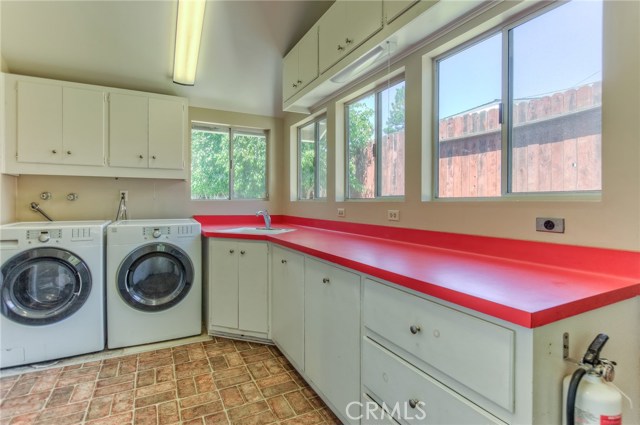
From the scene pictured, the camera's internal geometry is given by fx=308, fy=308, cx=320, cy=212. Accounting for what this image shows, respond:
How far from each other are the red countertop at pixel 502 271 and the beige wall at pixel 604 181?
2.3 inches

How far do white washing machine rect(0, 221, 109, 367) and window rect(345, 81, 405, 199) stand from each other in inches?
84.6

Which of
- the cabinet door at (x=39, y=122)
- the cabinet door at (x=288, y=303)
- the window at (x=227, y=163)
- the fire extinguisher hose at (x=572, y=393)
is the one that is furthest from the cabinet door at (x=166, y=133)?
the fire extinguisher hose at (x=572, y=393)

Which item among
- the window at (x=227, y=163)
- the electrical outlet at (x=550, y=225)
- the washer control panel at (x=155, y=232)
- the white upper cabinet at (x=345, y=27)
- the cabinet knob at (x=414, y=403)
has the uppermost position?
the white upper cabinet at (x=345, y=27)

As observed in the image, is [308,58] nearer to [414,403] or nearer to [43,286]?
[414,403]

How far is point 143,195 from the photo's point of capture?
3180mm

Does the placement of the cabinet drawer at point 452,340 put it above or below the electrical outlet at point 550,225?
below

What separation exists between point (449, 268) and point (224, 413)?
1490mm

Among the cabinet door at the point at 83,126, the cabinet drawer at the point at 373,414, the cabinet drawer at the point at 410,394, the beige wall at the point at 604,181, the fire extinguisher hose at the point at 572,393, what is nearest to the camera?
the fire extinguisher hose at the point at 572,393

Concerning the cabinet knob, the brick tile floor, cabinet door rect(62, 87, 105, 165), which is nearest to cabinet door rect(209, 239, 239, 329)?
the brick tile floor

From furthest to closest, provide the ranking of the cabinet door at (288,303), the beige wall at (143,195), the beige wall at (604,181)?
the beige wall at (143,195), the cabinet door at (288,303), the beige wall at (604,181)

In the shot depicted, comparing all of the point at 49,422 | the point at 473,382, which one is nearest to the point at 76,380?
the point at 49,422

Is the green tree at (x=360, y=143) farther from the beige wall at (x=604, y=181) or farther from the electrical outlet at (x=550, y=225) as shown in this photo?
the electrical outlet at (x=550, y=225)

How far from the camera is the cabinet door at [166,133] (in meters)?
2.96

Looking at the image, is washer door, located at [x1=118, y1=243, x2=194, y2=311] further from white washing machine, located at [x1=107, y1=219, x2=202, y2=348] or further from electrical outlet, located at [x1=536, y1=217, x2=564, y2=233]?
electrical outlet, located at [x1=536, y1=217, x2=564, y2=233]
